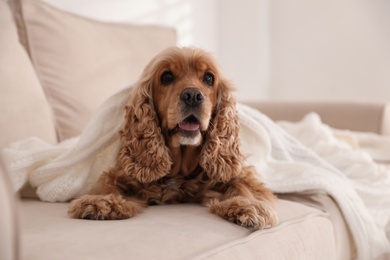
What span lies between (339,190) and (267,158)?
0.29m

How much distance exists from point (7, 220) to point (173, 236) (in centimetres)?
64

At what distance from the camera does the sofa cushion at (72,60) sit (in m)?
2.44

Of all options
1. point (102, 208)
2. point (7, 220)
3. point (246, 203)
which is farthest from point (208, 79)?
point (7, 220)

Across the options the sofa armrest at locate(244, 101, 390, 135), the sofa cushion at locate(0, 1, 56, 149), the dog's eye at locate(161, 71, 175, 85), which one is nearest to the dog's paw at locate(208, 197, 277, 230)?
the dog's eye at locate(161, 71, 175, 85)

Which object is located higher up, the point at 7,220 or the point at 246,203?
the point at 7,220

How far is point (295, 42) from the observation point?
5.04m

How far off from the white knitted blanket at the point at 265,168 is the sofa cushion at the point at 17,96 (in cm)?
9

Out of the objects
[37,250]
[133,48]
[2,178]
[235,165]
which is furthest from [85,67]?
[2,178]

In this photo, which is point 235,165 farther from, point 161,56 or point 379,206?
point 379,206

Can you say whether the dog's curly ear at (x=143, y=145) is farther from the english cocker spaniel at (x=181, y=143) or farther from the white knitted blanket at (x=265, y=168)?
the white knitted blanket at (x=265, y=168)

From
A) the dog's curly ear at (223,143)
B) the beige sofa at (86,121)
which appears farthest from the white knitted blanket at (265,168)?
the dog's curly ear at (223,143)

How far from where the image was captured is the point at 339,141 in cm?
259

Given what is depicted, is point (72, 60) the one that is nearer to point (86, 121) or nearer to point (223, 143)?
point (86, 121)

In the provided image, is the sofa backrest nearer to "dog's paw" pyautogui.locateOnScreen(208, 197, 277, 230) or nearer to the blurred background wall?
"dog's paw" pyautogui.locateOnScreen(208, 197, 277, 230)
